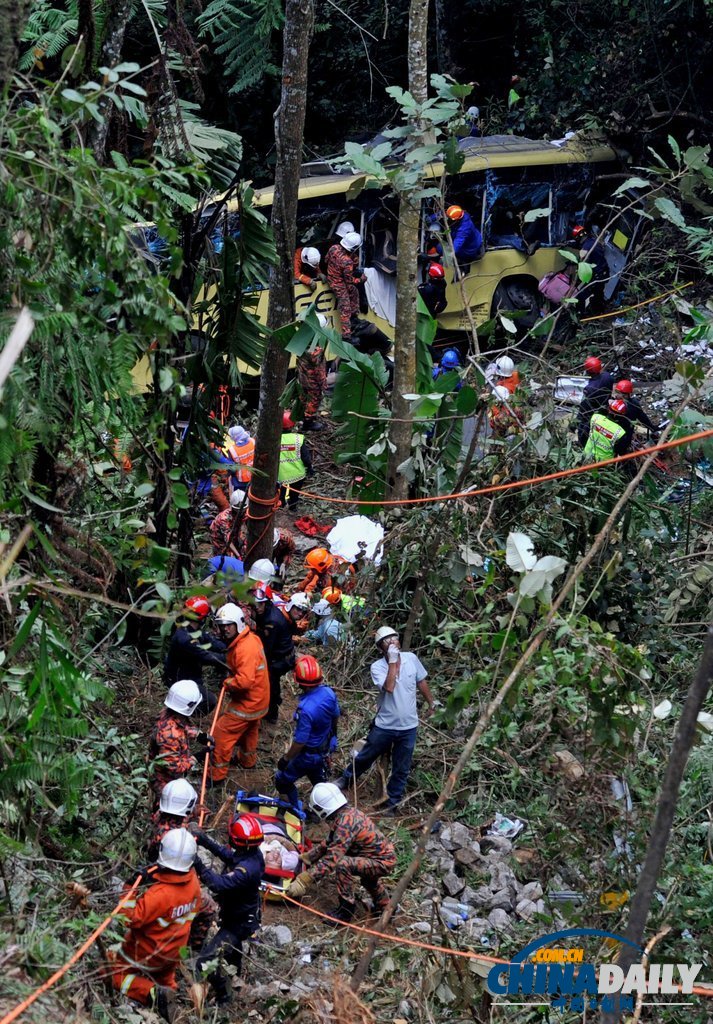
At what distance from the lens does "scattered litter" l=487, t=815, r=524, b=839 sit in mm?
7301

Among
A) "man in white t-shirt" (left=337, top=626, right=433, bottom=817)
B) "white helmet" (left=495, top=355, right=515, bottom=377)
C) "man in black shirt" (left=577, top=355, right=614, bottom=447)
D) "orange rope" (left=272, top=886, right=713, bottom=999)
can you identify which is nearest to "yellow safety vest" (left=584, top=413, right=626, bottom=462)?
"man in black shirt" (left=577, top=355, right=614, bottom=447)

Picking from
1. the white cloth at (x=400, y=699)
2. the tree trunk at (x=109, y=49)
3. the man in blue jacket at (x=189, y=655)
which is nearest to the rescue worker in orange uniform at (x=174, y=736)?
the man in blue jacket at (x=189, y=655)

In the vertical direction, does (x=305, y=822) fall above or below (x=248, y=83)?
below

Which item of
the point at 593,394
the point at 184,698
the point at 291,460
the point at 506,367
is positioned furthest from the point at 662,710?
the point at 593,394

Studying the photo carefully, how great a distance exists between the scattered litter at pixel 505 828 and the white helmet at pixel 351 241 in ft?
21.6

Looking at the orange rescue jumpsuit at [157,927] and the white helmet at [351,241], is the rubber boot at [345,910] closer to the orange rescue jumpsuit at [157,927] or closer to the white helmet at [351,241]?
the orange rescue jumpsuit at [157,927]

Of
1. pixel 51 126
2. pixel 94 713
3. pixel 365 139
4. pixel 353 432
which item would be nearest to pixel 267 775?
pixel 94 713

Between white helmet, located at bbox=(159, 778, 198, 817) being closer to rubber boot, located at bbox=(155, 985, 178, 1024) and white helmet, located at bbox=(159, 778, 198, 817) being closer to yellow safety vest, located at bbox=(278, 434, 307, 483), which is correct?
rubber boot, located at bbox=(155, 985, 178, 1024)

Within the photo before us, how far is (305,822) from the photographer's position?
745 cm

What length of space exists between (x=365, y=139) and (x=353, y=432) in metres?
7.21

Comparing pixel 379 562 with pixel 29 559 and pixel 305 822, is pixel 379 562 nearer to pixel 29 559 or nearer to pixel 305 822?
pixel 305 822

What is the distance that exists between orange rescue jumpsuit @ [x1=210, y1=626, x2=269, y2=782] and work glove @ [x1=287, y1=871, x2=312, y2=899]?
1025mm

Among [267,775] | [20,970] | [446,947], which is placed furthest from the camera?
[267,775]

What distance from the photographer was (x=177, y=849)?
17.8ft
